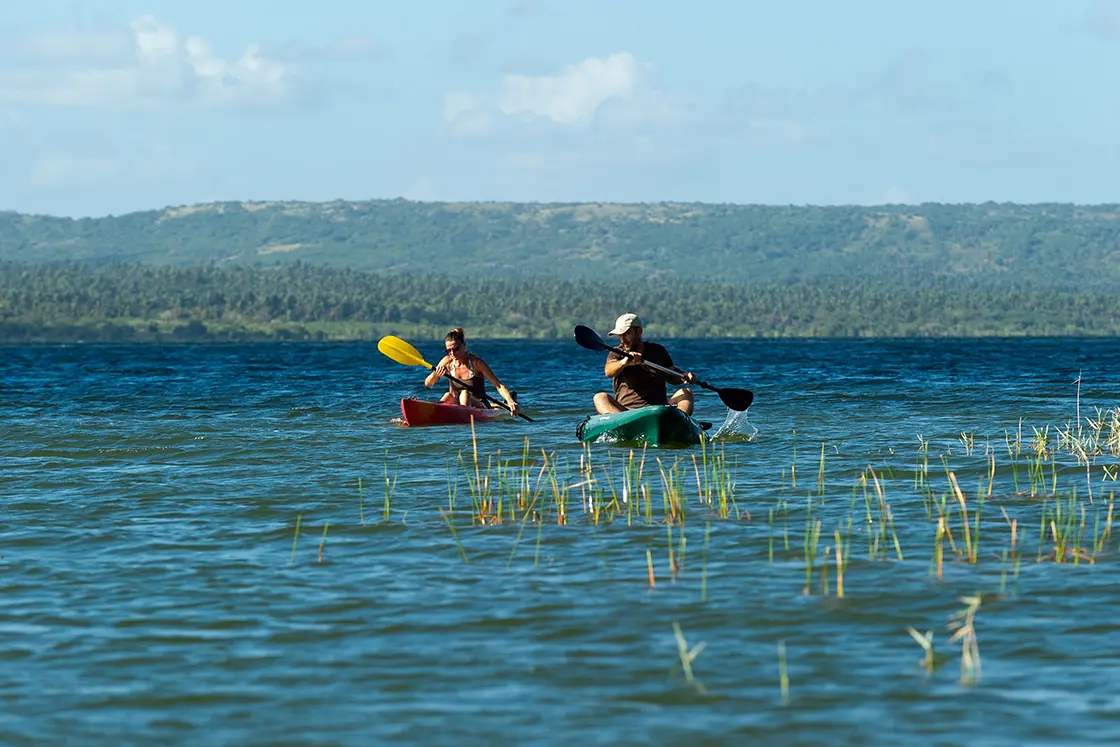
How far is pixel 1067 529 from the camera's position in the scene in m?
12.7

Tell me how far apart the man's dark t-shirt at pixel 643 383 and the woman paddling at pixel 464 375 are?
4045mm

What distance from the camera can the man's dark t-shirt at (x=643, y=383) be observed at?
21188 millimetres

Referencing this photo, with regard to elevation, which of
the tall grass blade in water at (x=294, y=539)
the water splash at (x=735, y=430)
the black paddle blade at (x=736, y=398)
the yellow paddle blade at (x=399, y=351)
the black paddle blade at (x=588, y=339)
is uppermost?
the black paddle blade at (x=588, y=339)

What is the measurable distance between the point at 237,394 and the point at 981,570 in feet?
103

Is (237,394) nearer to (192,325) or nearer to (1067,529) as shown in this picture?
(1067,529)

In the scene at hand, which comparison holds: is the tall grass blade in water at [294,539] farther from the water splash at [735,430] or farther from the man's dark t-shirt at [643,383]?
the water splash at [735,430]

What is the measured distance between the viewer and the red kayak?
84.8ft

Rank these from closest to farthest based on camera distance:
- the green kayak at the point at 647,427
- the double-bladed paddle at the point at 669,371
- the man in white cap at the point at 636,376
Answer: the man in white cap at the point at 636,376 → the green kayak at the point at 647,427 → the double-bladed paddle at the point at 669,371

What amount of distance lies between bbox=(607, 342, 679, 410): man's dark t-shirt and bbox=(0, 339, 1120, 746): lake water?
1496 millimetres

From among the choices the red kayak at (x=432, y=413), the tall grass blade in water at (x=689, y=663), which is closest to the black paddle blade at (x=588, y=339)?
the red kayak at (x=432, y=413)

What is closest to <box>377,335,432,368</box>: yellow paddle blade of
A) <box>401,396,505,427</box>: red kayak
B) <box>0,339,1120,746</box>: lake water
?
<box>401,396,505,427</box>: red kayak

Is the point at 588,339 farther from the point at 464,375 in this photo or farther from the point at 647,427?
the point at 464,375

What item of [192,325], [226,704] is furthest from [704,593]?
[192,325]

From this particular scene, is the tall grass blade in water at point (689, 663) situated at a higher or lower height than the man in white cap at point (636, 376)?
lower
